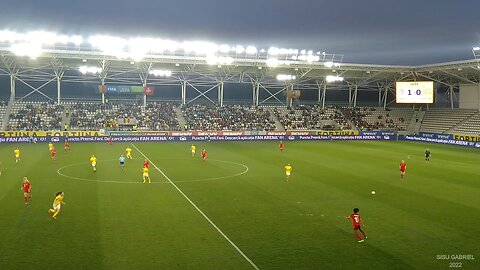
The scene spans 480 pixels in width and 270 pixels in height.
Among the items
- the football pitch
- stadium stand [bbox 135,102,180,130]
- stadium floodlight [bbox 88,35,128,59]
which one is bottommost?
the football pitch

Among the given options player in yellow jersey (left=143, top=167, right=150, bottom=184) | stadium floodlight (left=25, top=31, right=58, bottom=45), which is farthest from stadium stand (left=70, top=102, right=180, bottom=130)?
player in yellow jersey (left=143, top=167, right=150, bottom=184)

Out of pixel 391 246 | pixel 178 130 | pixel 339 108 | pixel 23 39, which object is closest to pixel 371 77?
pixel 339 108

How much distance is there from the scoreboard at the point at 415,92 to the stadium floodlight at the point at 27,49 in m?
47.9

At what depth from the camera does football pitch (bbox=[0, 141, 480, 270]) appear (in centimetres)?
1405

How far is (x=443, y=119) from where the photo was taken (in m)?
71.9

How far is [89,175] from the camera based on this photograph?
98.0 ft

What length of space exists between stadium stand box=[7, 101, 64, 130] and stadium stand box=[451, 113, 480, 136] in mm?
56323

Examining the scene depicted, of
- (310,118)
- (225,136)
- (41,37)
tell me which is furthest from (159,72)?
(310,118)

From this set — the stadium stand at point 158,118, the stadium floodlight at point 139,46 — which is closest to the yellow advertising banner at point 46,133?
the stadium stand at point 158,118

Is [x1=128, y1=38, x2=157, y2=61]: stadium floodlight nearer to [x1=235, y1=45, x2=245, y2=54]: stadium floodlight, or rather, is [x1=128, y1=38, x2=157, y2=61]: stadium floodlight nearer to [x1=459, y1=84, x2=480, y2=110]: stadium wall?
[x1=235, y1=45, x2=245, y2=54]: stadium floodlight

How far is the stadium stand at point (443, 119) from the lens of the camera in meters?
69.1

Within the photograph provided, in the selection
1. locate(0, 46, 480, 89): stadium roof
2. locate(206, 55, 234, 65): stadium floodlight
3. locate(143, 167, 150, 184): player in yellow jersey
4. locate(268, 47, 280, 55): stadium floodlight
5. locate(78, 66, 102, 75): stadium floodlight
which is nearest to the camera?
locate(143, 167, 150, 184): player in yellow jersey

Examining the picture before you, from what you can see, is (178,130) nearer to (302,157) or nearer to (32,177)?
(302,157)

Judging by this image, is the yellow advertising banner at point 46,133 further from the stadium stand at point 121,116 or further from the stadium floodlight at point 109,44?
the stadium floodlight at point 109,44
